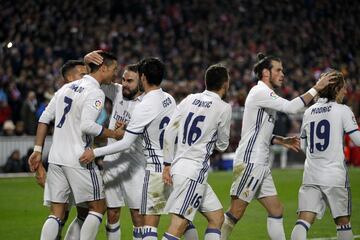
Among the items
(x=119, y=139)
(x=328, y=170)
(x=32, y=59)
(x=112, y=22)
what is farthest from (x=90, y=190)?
(x=112, y=22)

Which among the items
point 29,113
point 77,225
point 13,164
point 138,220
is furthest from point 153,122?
point 29,113

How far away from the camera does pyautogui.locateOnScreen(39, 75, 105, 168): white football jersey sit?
9.36 meters

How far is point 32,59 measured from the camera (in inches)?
1005

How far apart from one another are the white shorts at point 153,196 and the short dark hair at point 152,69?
1.05 m

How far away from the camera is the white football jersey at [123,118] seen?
32.9ft

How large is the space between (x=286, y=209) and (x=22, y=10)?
15.7m

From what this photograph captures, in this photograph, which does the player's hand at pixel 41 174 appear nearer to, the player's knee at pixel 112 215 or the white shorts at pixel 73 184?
the white shorts at pixel 73 184

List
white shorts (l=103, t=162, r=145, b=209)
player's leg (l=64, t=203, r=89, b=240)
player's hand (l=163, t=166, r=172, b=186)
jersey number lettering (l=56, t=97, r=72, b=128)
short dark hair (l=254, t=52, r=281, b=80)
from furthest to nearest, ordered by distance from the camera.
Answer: short dark hair (l=254, t=52, r=281, b=80)
player's leg (l=64, t=203, r=89, b=240)
white shorts (l=103, t=162, r=145, b=209)
jersey number lettering (l=56, t=97, r=72, b=128)
player's hand (l=163, t=166, r=172, b=186)

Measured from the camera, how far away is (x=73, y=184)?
945 cm

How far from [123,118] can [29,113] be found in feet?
42.1

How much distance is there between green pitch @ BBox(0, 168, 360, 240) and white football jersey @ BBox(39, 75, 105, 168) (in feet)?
9.64

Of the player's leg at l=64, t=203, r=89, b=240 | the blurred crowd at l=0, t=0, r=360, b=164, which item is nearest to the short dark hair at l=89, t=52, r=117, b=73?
the player's leg at l=64, t=203, r=89, b=240

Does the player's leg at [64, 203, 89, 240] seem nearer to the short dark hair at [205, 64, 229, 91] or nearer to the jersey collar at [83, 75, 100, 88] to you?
the jersey collar at [83, 75, 100, 88]

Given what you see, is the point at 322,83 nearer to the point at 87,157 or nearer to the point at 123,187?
the point at 123,187
